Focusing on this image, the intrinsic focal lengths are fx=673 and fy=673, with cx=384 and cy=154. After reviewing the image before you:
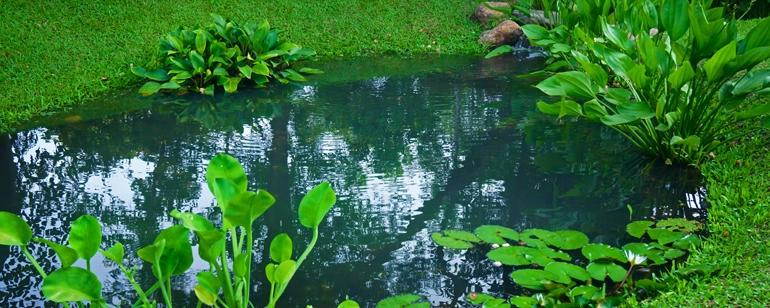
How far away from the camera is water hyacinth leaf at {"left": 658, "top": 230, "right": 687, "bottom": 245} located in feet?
10.1

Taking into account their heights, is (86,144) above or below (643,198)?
above

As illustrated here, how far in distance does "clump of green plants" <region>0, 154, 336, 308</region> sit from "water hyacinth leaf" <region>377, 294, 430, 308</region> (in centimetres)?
59

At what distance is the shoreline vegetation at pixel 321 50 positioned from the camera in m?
2.88

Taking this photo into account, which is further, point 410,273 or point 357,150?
point 357,150

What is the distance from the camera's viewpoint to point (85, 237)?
2107 mm

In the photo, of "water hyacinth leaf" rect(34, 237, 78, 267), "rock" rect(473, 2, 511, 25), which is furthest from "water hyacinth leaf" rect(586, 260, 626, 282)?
"rock" rect(473, 2, 511, 25)

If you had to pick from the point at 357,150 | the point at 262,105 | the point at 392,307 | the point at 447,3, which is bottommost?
the point at 392,307

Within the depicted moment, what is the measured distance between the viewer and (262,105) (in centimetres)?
598

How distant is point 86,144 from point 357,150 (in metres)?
2.00

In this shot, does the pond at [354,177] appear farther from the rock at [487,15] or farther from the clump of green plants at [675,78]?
the rock at [487,15]

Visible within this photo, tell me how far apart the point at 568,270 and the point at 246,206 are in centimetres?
142

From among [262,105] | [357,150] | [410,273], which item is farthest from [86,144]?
[410,273]

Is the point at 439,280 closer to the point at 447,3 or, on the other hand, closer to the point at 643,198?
the point at 643,198

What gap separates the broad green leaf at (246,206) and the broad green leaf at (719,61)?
2.35 meters
